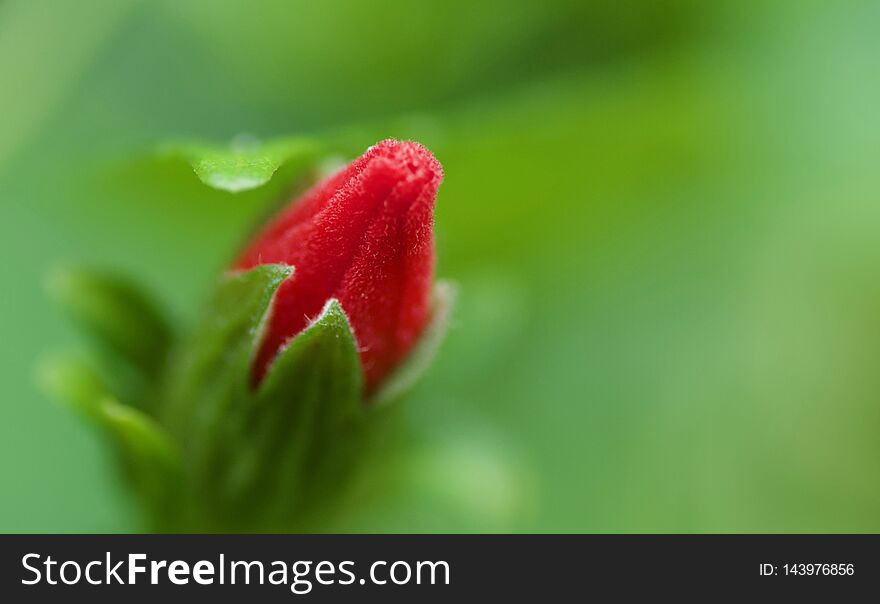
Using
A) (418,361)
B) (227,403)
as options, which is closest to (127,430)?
(227,403)

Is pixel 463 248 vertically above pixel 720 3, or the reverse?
pixel 720 3

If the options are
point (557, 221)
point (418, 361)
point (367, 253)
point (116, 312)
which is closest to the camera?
point (367, 253)

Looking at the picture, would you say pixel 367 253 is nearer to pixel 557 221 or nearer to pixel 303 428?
pixel 303 428

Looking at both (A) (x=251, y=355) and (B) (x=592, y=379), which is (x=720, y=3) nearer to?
(B) (x=592, y=379)

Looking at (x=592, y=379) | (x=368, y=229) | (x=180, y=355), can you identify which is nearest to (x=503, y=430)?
(x=592, y=379)

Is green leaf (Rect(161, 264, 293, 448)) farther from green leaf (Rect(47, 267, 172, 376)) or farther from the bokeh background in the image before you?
the bokeh background

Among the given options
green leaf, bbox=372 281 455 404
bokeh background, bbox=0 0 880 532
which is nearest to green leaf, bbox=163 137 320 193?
green leaf, bbox=372 281 455 404
